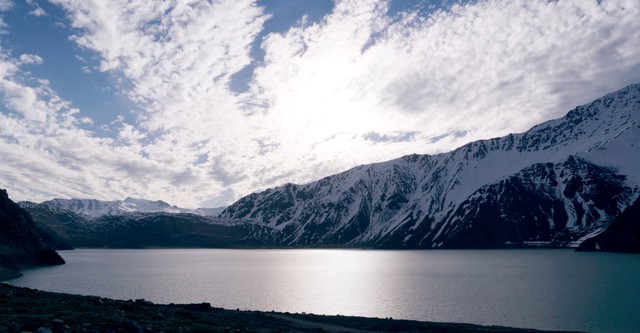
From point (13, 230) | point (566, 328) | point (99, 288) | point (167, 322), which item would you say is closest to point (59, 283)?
point (99, 288)

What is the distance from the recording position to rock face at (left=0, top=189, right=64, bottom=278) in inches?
5546

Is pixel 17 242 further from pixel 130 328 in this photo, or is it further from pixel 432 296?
pixel 130 328

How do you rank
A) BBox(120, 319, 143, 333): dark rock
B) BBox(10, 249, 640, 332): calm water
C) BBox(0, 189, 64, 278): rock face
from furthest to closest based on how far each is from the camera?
BBox(0, 189, 64, 278): rock face
BBox(10, 249, 640, 332): calm water
BBox(120, 319, 143, 333): dark rock

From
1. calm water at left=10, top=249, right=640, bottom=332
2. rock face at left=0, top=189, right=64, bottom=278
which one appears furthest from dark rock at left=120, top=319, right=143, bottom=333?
rock face at left=0, top=189, right=64, bottom=278

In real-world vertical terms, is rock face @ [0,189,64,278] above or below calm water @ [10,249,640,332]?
above

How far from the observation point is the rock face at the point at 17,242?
141 meters

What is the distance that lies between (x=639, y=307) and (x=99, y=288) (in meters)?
102

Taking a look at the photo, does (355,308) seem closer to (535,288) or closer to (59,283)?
(535,288)

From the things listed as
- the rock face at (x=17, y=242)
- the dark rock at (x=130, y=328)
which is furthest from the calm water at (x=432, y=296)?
the dark rock at (x=130, y=328)

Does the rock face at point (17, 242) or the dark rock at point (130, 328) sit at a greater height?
the rock face at point (17, 242)

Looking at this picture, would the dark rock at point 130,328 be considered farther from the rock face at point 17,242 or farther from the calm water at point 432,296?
the rock face at point 17,242

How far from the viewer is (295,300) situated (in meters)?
88.0

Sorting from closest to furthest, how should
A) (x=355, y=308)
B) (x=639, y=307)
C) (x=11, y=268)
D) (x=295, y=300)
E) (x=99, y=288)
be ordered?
(x=639, y=307) → (x=355, y=308) → (x=295, y=300) → (x=99, y=288) → (x=11, y=268)

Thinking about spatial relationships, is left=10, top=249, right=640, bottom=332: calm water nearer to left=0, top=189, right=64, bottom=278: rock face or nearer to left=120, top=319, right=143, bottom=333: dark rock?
left=0, top=189, right=64, bottom=278: rock face
